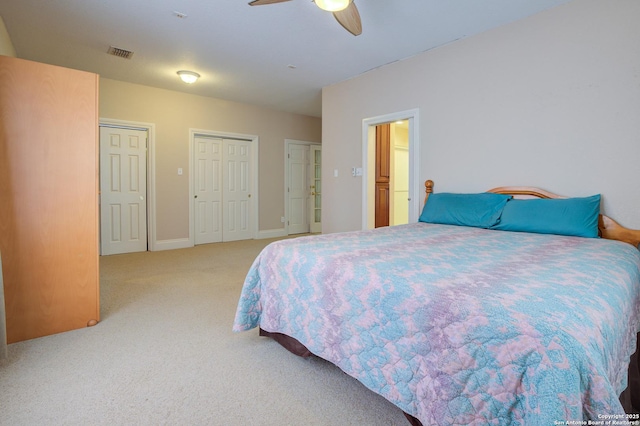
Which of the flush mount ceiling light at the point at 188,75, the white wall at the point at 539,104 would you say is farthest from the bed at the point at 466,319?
the flush mount ceiling light at the point at 188,75

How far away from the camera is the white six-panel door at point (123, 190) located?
15.8 ft

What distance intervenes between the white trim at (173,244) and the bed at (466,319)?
3.79 meters

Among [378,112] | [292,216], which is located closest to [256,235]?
[292,216]

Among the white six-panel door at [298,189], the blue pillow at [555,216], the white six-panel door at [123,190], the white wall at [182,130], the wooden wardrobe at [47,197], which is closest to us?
the wooden wardrobe at [47,197]

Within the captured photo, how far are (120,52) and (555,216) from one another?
14.9ft

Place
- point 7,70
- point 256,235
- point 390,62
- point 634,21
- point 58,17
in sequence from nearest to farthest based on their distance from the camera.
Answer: point 7,70, point 634,21, point 58,17, point 390,62, point 256,235

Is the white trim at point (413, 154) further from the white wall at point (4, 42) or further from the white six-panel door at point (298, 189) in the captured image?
the white wall at point (4, 42)

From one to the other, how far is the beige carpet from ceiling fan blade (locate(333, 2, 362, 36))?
7.55 feet

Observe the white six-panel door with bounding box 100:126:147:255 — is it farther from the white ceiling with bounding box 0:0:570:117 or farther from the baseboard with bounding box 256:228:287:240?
the baseboard with bounding box 256:228:287:240

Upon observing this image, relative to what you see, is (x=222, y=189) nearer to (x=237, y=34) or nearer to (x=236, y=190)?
(x=236, y=190)

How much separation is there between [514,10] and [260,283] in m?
3.02

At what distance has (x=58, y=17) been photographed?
3.00 m

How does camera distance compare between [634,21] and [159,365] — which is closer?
[159,365]

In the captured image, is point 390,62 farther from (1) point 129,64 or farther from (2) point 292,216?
(2) point 292,216
